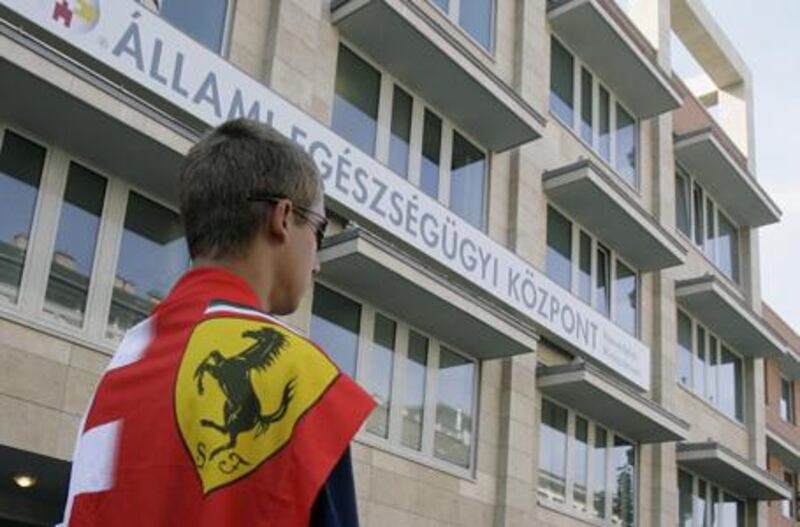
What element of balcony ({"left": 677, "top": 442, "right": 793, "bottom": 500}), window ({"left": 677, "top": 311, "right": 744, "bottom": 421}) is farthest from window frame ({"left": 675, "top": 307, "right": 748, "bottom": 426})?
balcony ({"left": 677, "top": 442, "right": 793, "bottom": 500})

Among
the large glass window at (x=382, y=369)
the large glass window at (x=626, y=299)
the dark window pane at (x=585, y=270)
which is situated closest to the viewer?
the large glass window at (x=382, y=369)

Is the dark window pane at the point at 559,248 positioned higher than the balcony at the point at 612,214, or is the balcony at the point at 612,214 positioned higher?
the balcony at the point at 612,214

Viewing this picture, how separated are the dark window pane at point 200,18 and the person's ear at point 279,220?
10057 mm

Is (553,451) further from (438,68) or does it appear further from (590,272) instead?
(438,68)

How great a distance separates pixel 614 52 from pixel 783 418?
1537cm

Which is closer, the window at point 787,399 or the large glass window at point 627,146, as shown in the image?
the large glass window at point 627,146

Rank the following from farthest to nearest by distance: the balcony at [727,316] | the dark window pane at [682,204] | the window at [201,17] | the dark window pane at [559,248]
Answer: the dark window pane at [682,204], the balcony at [727,316], the dark window pane at [559,248], the window at [201,17]

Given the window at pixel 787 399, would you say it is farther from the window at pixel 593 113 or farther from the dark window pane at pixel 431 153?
the dark window pane at pixel 431 153

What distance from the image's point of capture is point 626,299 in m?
19.8

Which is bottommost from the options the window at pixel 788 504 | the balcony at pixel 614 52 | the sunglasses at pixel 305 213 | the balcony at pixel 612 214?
the sunglasses at pixel 305 213

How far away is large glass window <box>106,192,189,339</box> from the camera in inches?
405

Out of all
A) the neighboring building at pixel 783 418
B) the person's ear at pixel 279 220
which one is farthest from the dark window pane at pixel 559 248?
the person's ear at pixel 279 220

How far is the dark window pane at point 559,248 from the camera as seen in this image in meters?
17.4

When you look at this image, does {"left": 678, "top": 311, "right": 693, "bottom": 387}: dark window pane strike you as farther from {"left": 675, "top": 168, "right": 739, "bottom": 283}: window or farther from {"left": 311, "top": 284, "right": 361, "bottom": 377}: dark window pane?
{"left": 311, "top": 284, "right": 361, "bottom": 377}: dark window pane
